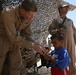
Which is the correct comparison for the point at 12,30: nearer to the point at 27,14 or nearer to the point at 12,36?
the point at 12,36

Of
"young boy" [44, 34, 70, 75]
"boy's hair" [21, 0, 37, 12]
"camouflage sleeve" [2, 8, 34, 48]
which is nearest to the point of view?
"boy's hair" [21, 0, 37, 12]

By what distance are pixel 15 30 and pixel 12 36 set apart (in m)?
0.11

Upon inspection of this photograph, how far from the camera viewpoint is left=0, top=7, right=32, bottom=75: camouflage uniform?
381 centimetres

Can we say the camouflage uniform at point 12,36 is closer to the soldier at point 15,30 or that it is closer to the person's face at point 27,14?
the soldier at point 15,30

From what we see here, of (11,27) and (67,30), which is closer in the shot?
(11,27)

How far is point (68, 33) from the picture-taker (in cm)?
511

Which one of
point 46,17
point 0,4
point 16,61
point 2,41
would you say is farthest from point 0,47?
point 46,17

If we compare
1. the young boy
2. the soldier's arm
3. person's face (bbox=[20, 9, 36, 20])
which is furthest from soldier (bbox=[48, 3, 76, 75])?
person's face (bbox=[20, 9, 36, 20])

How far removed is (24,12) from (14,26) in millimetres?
262

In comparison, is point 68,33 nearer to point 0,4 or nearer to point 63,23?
point 63,23

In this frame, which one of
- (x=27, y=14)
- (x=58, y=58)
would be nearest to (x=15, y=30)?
(x=27, y=14)

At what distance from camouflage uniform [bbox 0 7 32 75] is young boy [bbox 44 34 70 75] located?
0.40 meters

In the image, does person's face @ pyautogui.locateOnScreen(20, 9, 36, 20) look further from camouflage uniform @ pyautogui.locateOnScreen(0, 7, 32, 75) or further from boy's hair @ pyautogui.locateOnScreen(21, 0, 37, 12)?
camouflage uniform @ pyautogui.locateOnScreen(0, 7, 32, 75)

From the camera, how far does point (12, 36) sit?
12.5 ft
